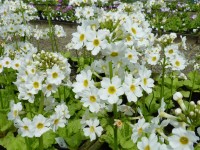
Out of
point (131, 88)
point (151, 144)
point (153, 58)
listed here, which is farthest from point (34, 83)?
point (153, 58)

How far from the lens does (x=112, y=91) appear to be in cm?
219

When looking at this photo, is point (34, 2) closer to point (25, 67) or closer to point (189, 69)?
point (189, 69)

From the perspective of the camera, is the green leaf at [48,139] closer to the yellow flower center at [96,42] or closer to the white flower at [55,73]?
the white flower at [55,73]

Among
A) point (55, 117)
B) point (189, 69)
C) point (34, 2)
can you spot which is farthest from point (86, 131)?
point (34, 2)

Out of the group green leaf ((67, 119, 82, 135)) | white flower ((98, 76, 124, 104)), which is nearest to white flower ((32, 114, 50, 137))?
white flower ((98, 76, 124, 104))

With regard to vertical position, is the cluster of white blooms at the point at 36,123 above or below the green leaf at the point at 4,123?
above

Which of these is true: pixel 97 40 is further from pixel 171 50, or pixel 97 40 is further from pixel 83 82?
pixel 171 50

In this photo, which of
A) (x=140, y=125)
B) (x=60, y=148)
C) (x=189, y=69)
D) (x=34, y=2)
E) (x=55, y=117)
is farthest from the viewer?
(x=34, y=2)

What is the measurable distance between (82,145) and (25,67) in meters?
1.11

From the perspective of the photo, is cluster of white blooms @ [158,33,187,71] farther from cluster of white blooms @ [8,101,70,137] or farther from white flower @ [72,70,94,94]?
white flower @ [72,70,94,94]

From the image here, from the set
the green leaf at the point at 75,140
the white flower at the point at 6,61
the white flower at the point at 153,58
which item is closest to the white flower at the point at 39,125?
the green leaf at the point at 75,140

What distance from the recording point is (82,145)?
11.9 ft

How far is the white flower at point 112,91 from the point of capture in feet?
7.14

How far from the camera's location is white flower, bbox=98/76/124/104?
2.18 m
